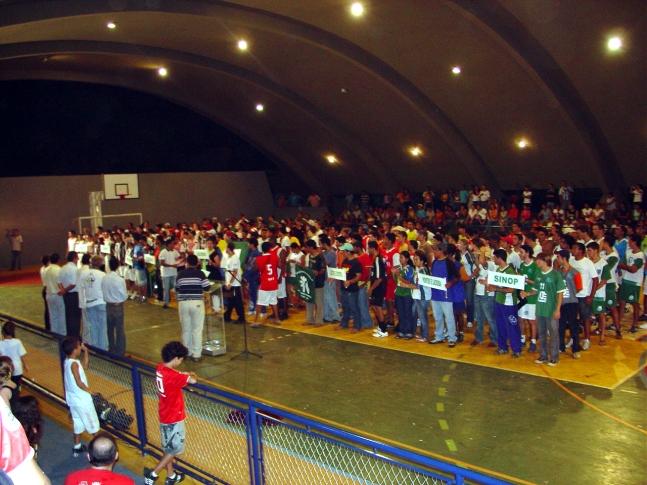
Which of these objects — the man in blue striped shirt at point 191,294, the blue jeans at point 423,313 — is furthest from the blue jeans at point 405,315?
the man in blue striped shirt at point 191,294

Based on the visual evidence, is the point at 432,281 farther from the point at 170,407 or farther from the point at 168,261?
the point at 168,261

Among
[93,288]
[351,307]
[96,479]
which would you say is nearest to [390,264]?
[351,307]

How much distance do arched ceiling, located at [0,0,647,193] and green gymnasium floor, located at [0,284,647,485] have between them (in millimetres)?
11686

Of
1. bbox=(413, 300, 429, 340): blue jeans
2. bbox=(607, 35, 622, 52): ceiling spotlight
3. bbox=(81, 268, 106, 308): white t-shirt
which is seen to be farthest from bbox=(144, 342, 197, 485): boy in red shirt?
bbox=(607, 35, 622, 52): ceiling spotlight

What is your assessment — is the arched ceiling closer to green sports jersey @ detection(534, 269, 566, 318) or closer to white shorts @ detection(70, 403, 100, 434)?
green sports jersey @ detection(534, 269, 566, 318)

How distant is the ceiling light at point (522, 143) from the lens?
23498mm

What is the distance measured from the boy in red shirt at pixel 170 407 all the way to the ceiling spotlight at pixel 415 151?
23398 mm

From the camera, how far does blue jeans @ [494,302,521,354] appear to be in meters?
9.98

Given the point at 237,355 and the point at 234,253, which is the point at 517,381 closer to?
the point at 237,355

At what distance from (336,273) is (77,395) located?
654 centimetres

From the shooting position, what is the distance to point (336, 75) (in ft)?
81.6

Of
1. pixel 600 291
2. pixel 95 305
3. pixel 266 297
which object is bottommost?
pixel 266 297

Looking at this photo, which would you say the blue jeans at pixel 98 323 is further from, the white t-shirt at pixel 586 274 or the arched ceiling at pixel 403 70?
the arched ceiling at pixel 403 70

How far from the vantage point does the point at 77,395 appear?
6.56m
